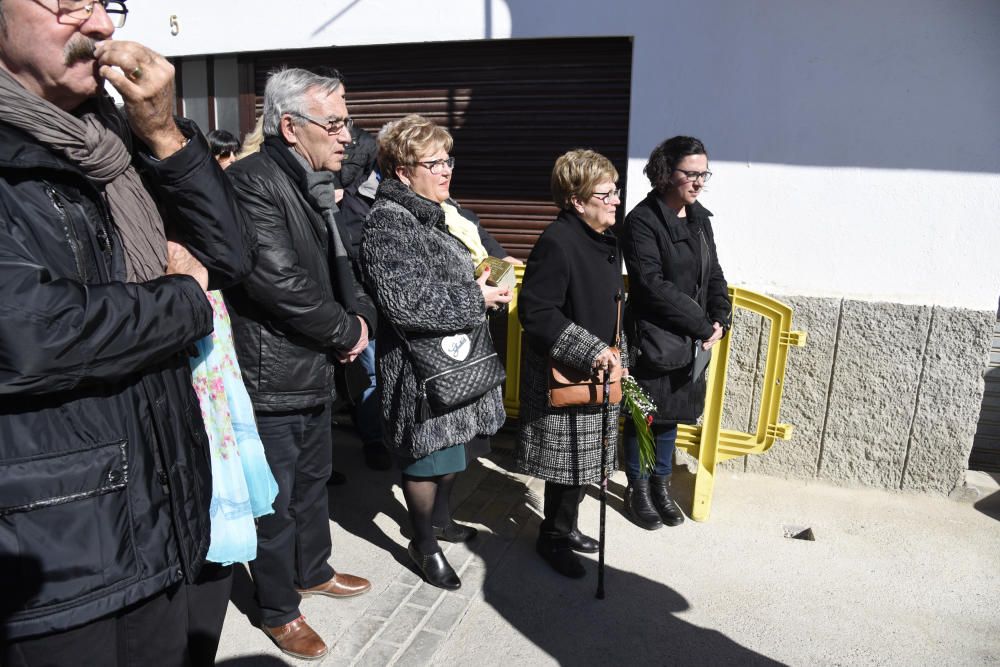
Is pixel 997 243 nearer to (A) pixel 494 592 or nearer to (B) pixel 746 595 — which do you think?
(B) pixel 746 595

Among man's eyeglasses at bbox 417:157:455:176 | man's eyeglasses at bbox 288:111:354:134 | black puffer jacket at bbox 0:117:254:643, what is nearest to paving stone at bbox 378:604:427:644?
black puffer jacket at bbox 0:117:254:643

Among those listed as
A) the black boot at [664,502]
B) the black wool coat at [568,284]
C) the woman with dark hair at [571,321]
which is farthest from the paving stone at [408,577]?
the black boot at [664,502]

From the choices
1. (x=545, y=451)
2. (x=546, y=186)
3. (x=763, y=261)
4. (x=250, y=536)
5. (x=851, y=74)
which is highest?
(x=851, y=74)

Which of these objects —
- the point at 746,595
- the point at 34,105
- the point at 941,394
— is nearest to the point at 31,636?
the point at 34,105

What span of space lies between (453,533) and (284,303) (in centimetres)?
173

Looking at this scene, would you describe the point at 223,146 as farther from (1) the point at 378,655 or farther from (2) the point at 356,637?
(1) the point at 378,655

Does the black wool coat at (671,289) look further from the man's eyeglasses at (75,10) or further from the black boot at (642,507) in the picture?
the man's eyeglasses at (75,10)

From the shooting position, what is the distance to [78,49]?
1.46m

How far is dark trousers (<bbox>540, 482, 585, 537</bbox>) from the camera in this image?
11.2 feet

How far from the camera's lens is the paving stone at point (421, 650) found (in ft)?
9.16

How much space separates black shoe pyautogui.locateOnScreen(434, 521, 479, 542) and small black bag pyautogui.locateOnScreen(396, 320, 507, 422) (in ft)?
3.20

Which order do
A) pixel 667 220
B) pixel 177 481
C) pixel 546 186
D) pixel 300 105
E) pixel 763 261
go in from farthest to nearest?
pixel 546 186 < pixel 763 261 < pixel 667 220 < pixel 300 105 < pixel 177 481

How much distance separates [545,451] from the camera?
333 cm

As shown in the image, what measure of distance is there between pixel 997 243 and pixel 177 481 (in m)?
4.43
